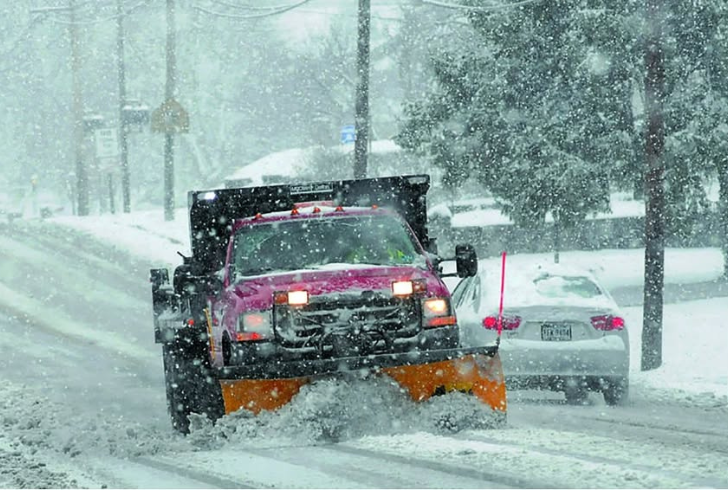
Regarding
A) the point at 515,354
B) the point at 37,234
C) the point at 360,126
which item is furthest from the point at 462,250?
the point at 37,234

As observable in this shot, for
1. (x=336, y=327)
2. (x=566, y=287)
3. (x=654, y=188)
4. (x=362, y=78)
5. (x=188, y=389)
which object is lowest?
(x=188, y=389)

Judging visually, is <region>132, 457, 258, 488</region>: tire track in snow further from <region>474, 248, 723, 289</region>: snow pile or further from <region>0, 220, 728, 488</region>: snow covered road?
<region>474, 248, 723, 289</region>: snow pile

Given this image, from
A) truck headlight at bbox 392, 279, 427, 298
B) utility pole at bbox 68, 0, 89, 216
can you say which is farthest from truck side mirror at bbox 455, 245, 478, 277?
utility pole at bbox 68, 0, 89, 216

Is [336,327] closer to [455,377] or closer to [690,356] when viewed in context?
[455,377]

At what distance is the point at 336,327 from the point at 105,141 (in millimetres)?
34910

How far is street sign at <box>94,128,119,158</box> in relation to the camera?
43.2 metres

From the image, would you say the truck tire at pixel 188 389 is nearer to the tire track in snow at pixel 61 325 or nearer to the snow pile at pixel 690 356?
the snow pile at pixel 690 356

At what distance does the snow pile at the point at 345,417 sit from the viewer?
942 cm

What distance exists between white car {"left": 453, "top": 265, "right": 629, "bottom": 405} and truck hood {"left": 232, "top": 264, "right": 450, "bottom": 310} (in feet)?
8.90

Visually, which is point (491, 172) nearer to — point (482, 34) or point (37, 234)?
point (482, 34)

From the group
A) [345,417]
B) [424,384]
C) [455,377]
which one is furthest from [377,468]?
[455,377]

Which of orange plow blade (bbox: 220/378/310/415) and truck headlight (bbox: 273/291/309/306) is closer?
orange plow blade (bbox: 220/378/310/415)

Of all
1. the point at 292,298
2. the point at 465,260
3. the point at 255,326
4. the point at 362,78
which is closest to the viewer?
the point at 292,298

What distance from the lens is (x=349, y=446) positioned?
937 cm
